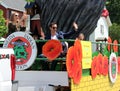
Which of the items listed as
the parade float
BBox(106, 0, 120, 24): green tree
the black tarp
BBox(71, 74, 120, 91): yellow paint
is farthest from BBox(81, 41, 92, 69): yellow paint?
BBox(106, 0, 120, 24): green tree

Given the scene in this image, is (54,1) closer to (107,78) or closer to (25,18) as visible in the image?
(25,18)

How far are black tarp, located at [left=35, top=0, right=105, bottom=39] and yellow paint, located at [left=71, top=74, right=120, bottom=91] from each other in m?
1.24

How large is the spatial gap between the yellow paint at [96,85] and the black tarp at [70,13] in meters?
1.24

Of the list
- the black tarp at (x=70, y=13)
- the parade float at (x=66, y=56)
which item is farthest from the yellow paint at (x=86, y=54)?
A: the black tarp at (x=70, y=13)

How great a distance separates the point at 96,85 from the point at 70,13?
6.40ft

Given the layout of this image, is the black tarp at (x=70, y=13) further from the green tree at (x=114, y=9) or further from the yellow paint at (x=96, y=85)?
the green tree at (x=114, y=9)

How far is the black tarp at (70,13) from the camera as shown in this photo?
37.7ft

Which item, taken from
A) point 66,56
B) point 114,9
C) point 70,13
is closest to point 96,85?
point 70,13

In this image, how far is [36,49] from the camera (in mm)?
10219

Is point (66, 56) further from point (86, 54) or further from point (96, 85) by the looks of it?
point (96, 85)

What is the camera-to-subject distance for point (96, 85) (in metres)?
11.5

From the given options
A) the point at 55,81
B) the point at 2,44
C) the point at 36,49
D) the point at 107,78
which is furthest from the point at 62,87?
the point at 107,78

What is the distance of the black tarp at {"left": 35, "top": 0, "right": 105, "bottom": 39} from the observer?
11.5 metres

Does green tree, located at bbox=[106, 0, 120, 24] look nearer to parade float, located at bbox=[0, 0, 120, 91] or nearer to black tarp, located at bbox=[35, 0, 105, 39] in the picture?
parade float, located at bbox=[0, 0, 120, 91]
